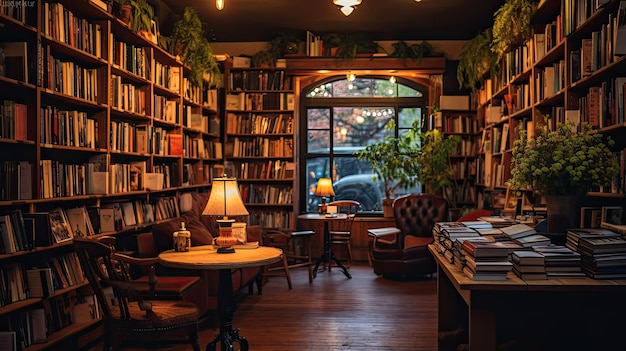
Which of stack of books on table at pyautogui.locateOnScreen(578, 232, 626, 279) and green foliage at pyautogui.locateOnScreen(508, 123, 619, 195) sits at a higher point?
green foliage at pyautogui.locateOnScreen(508, 123, 619, 195)

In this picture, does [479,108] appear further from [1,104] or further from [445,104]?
[1,104]

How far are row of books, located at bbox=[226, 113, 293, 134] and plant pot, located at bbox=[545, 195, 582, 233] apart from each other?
255 inches

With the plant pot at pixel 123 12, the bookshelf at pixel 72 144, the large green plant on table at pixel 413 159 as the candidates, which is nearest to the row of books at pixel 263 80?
the large green plant on table at pixel 413 159

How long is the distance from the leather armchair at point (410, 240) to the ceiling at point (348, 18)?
2.47 meters

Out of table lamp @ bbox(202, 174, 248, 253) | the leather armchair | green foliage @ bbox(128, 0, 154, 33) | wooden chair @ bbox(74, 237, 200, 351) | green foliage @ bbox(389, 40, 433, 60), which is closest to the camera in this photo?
wooden chair @ bbox(74, 237, 200, 351)

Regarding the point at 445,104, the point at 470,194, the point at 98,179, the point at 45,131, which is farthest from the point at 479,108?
the point at 45,131

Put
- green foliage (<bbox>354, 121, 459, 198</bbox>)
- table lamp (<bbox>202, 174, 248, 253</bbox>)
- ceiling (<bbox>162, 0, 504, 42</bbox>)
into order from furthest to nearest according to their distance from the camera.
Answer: green foliage (<bbox>354, 121, 459, 198</bbox>), ceiling (<bbox>162, 0, 504, 42</bbox>), table lamp (<bbox>202, 174, 248, 253</bbox>)

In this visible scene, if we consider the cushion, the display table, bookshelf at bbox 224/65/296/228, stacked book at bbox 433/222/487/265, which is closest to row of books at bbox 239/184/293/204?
bookshelf at bbox 224/65/296/228

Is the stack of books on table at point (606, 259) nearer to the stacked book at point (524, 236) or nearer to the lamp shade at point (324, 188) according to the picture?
the stacked book at point (524, 236)

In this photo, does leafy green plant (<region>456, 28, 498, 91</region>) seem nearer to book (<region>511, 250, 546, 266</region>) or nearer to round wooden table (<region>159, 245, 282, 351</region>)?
round wooden table (<region>159, 245, 282, 351</region>)

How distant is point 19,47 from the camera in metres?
4.07

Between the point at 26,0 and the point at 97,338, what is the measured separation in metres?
2.67

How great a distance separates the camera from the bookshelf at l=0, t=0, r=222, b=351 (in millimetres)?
4031

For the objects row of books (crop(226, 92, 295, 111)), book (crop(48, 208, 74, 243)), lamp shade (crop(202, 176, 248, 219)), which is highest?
row of books (crop(226, 92, 295, 111))
